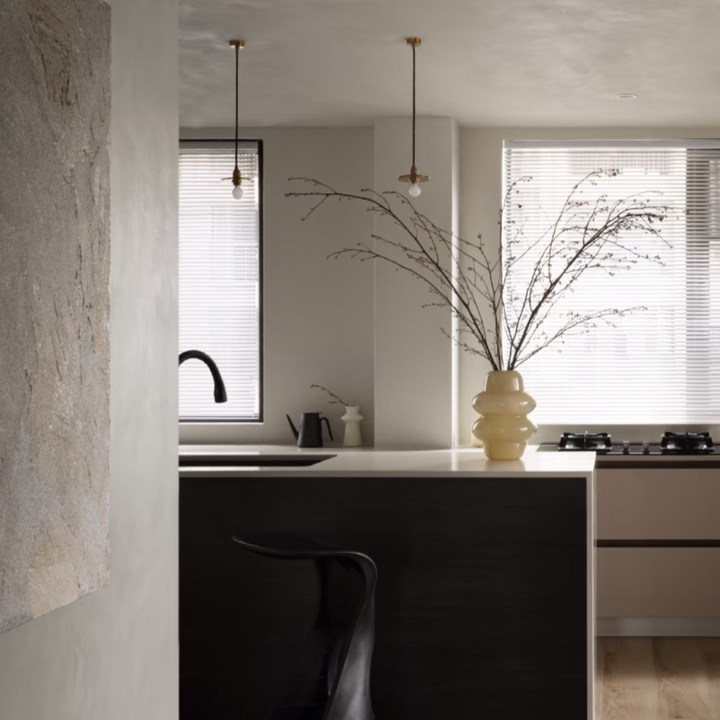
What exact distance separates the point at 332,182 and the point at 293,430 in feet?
4.69

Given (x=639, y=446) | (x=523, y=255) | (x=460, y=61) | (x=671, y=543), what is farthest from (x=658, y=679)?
(x=460, y=61)

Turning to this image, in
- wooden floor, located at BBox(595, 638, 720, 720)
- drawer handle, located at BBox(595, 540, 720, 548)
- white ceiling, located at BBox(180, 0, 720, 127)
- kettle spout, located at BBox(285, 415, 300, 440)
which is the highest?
white ceiling, located at BBox(180, 0, 720, 127)

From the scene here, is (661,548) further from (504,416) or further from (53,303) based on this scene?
(53,303)

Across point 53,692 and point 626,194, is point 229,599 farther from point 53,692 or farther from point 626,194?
point 626,194

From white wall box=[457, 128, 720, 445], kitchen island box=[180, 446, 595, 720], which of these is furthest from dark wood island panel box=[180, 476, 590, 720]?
white wall box=[457, 128, 720, 445]

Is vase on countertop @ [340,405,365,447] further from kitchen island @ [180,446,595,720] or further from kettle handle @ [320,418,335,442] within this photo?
kitchen island @ [180,446,595,720]

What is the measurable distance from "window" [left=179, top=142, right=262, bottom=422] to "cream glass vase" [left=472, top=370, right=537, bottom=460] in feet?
7.98

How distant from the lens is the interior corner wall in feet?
18.5

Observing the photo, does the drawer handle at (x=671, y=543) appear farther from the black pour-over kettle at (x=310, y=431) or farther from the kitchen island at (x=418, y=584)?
the kitchen island at (x=418, y=584)

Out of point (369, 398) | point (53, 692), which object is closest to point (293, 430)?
point (369, 398)

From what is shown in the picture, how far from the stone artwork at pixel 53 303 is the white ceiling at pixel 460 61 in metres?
2.51

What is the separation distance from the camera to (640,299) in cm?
609

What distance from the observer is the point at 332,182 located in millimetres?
6047

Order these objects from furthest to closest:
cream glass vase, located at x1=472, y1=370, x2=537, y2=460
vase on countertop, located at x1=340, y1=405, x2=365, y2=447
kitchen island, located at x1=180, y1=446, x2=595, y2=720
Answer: vase on countertop, located at x1=340, y1=405, x2=365, y2=447
cream glass vase, located at x1=472, y1=370, x2=537, y2=460
kitchen island, located at x1=180, y1=446, x2=595, y2=720
